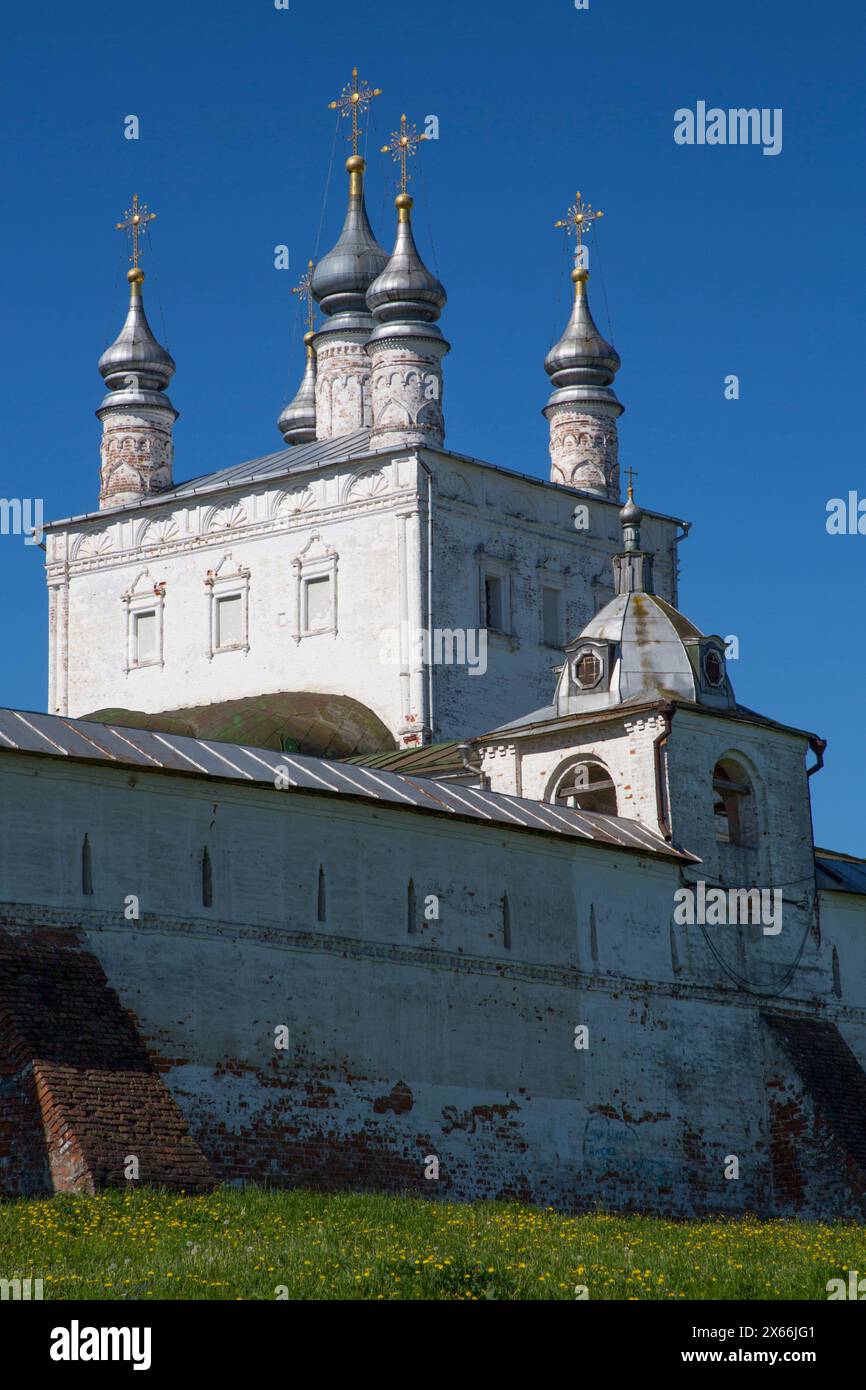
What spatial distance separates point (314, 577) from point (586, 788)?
38.3 ft

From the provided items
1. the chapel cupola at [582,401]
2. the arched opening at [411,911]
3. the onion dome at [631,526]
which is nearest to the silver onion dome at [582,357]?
the chapel cupola at [582,401]

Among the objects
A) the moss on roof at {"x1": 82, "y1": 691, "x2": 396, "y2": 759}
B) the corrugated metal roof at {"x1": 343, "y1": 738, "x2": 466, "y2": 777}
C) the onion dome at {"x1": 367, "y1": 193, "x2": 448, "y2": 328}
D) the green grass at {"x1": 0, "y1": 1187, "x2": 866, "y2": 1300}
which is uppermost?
the onion dome at {"x1": 367, "y1": 193, "x2": 448, "y2": 328}

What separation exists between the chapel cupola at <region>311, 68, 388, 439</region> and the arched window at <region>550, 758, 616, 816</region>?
15.4m

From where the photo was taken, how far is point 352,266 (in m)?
40.3

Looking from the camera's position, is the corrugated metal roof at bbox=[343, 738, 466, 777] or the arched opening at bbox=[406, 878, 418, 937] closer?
the arched opening at bbox=[406, 878, 418, 937]

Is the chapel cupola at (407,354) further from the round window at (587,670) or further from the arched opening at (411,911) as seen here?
the arched opening at (411,911)

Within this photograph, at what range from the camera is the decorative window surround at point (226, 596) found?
36.8m

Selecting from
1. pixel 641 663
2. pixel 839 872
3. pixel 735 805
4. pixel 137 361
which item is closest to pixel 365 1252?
pixel 641 663

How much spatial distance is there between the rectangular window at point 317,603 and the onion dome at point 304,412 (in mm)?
8467

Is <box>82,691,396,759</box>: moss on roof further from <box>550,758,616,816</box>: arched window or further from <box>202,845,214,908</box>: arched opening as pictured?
<box>202,845,214,908</box>: arched opening

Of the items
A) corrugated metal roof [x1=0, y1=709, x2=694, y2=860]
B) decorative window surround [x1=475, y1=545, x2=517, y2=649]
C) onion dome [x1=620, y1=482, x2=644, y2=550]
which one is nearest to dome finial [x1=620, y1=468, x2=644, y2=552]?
onion dome [x1=620, y1=482, x2=644, y2=550]

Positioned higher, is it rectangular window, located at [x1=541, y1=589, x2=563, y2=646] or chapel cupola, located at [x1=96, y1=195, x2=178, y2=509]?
chapel cupola, located at [x1=96, y1=195, x2=178, y2=509]

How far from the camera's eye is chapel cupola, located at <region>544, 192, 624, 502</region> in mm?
40000

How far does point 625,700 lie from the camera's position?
82.3ft
